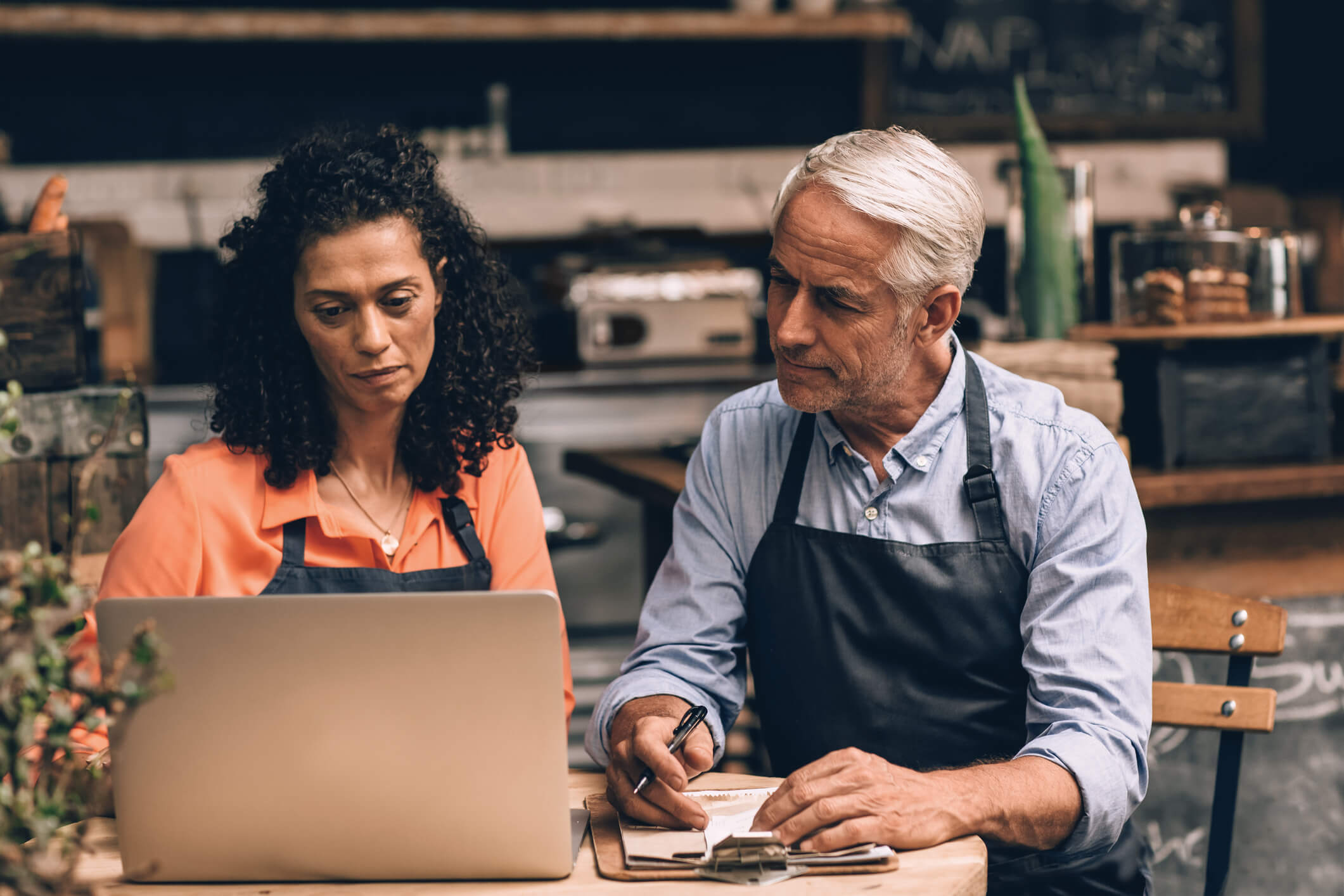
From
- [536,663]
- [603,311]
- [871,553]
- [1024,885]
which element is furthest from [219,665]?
[603,311]

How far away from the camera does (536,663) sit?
0.97 m

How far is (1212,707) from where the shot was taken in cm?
172

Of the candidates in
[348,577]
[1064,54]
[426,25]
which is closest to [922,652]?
[348,577]

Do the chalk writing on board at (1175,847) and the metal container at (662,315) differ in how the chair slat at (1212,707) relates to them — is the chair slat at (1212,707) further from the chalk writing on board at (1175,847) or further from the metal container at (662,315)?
the metal container at (662,315)

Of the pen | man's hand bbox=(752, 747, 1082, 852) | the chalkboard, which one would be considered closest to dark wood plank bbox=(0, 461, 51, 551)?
the pen

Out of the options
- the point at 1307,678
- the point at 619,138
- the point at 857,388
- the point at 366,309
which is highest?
the point at 619,138

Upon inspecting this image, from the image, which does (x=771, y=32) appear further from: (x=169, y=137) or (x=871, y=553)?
(x=871, y=553)

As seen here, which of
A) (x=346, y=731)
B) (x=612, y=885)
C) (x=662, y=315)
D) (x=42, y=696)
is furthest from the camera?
(x=662, y=315)

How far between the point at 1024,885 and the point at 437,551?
2.56 ft

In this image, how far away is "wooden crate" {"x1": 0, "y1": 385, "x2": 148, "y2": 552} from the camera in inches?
66.6

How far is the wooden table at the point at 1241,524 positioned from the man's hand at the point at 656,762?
80 cm

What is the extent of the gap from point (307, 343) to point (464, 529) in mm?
306

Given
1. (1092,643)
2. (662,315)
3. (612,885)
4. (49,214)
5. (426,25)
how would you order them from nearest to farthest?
(612,885), (1092,643), (49,214), (662,315), (426,25)

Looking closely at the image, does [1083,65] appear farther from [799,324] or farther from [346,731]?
[346,731]
